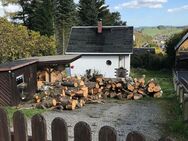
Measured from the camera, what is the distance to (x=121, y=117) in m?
13.2

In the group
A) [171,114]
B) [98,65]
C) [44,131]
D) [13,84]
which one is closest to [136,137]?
[44,131]

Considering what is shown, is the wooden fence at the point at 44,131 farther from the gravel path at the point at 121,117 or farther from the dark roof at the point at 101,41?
the dark roof at the point at 101,41

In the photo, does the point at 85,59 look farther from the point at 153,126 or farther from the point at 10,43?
the point at 153,126

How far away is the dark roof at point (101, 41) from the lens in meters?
33.1

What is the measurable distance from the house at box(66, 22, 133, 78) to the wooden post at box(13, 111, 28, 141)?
28.2 meters

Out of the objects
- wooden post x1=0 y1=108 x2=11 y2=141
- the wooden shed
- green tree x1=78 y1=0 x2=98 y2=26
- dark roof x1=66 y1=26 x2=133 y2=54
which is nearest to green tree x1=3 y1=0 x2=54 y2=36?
dark roof x1=66 y1=26 x2=133 y2=54

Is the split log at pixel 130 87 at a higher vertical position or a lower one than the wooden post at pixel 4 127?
lower

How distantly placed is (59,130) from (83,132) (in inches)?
10.9

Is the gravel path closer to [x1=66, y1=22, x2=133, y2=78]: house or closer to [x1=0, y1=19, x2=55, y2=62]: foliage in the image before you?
[x1=0, y1=19, x2=55, y2=62]: foliage

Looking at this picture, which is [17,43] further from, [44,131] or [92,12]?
[92,12]

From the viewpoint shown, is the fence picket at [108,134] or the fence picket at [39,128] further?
A: the fence picket at [39,128]

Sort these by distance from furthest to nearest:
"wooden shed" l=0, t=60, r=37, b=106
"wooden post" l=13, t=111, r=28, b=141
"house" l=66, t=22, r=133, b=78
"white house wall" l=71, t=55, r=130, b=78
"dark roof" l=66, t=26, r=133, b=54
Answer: "dark roof" l=66, t=26, r=133, b=54 → "house" l=66, t=22, r=133, b=78 → "white house wall" l=71, t=55, r=130, b=78 → "wooden shed" l=0, t=60, r=37, b=106 → "wooden post" l=13, t=111, r=28, b=141

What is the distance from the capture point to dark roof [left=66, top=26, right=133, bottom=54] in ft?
109

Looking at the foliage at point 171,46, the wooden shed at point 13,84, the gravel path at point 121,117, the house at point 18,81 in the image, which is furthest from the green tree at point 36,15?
the gravel path at point 121,117
